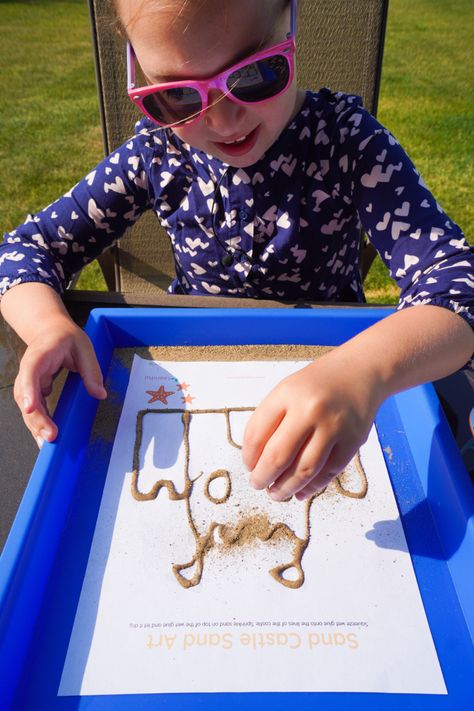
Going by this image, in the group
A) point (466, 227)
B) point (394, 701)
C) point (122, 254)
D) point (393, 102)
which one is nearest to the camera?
point (394, 701)

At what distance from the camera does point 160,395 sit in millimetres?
613

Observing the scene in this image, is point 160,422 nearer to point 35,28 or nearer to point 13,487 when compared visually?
point 13,487

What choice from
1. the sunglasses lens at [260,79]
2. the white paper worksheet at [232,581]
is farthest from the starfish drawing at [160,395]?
the sunglasses lens at [260,79]

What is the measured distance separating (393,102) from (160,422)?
9.73ft

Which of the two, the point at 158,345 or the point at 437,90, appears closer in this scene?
the point at 158,345

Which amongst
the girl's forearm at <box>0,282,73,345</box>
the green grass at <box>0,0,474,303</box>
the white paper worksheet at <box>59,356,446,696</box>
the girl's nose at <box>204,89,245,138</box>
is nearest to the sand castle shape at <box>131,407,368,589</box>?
the white paper worksheet at <box>59,356,446,696</box>

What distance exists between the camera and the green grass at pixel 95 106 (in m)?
2.29

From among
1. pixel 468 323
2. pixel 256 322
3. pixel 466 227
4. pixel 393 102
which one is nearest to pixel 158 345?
pixel 256 322

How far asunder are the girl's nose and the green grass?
111cm

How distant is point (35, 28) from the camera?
4871 millimetres

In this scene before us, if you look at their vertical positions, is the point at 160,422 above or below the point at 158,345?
below

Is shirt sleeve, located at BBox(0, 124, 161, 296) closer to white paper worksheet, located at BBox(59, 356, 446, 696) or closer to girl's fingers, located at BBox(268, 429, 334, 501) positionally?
white paper worksheet, located at BBox(59, 356, 446, 696)

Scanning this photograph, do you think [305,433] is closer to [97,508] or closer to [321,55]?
[97,508]

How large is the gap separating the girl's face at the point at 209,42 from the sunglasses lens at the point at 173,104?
0.01 m
